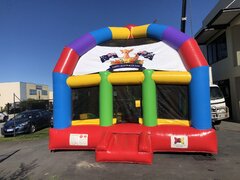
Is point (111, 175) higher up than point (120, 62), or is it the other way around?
point (120, 62)

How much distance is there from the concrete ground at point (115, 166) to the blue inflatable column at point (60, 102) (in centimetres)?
105

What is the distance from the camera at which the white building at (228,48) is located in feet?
45.9

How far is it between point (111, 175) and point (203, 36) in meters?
14.7

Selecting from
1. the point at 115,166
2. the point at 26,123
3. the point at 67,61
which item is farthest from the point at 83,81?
the point at 26,123

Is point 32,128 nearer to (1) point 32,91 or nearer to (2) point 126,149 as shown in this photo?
(2) point 126,149

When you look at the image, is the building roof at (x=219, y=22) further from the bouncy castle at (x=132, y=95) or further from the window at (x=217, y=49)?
the bouncy castle at (x=132, y=95)

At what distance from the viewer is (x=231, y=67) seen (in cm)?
1469

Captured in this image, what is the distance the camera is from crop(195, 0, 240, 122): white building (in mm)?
13984

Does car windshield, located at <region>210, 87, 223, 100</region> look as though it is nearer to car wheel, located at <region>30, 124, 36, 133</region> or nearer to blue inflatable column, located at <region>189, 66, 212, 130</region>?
blue inflatable column, located at <region>189, 66, 212, 130</region>

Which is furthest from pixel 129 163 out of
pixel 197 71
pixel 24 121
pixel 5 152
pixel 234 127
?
pixel 24 121

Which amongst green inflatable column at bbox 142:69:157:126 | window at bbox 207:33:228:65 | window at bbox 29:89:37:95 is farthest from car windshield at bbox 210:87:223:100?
window at bbox 29:89:37:95

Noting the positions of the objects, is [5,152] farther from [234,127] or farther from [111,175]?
[234,127]

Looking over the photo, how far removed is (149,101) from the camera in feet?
26.7

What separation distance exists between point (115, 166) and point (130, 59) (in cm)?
418
